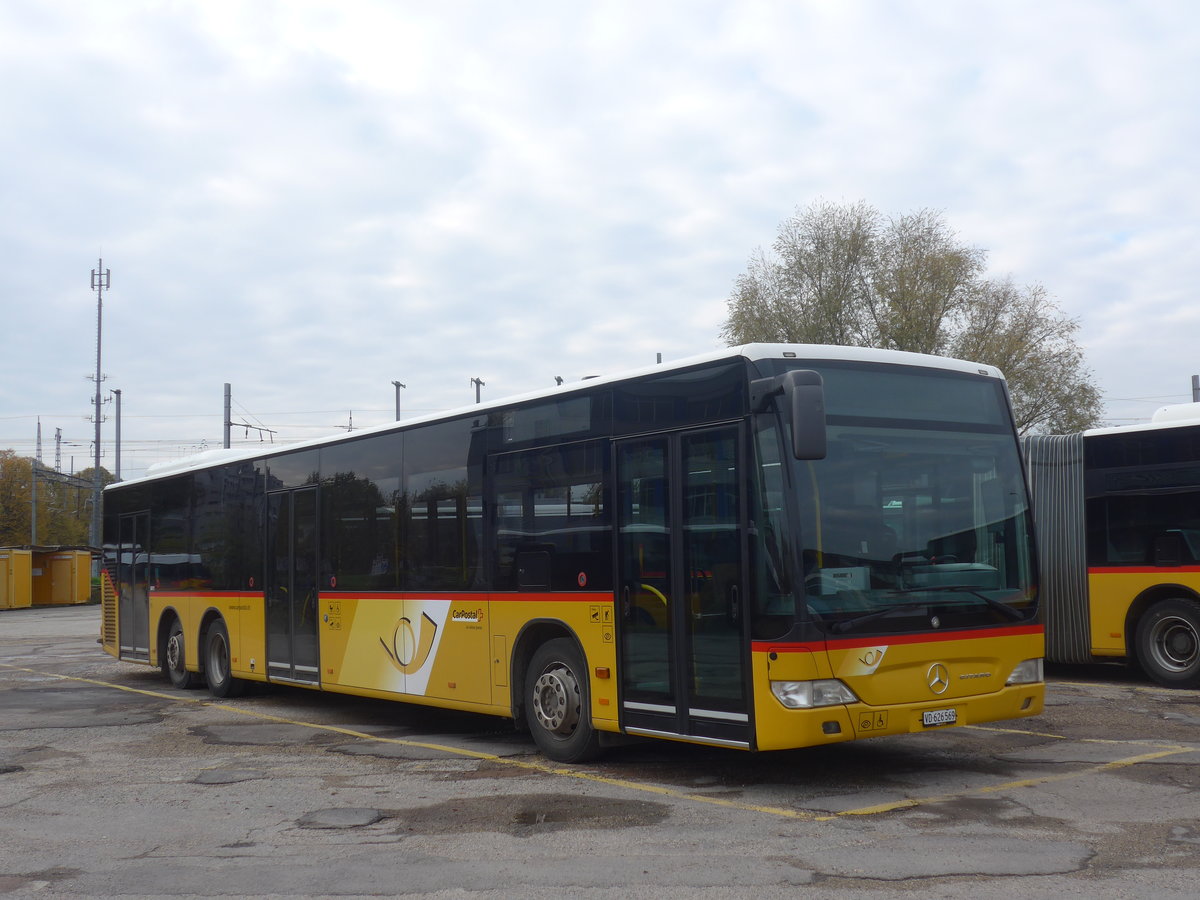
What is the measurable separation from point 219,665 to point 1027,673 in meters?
10.5

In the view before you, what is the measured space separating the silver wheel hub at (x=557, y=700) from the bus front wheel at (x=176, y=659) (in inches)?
332

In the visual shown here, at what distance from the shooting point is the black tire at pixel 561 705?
9328 millimetres

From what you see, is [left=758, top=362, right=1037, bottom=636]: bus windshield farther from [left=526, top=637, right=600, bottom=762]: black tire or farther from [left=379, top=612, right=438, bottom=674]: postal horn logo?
[left=379, top=612, right=438, bottom=674]: postal horn logo

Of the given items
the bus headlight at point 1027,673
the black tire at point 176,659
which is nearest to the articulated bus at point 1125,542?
the bus headlight at point 1027,673

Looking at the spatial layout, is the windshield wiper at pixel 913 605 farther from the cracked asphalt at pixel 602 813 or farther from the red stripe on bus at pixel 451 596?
the red stripe on bus at pixel 451 596

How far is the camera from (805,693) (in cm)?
766

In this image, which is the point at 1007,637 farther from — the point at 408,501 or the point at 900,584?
the point at 408,501

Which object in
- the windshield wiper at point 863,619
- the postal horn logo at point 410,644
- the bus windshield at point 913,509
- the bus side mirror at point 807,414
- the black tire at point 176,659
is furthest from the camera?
the black tire at point 176,659

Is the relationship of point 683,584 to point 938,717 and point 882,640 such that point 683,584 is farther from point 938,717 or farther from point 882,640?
point 938,717

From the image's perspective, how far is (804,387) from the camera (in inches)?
295

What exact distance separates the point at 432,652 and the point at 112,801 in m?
3.26

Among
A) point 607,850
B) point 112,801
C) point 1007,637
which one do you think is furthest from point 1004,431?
point 112,801

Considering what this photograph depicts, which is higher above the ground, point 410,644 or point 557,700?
point 410,644

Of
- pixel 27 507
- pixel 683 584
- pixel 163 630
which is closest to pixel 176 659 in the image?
pixel 163 630
